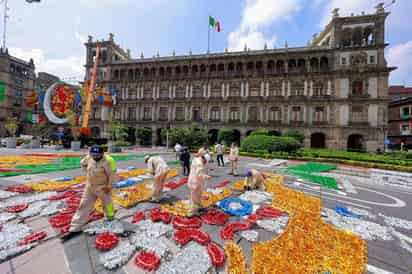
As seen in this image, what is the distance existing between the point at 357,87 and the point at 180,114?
27.1m

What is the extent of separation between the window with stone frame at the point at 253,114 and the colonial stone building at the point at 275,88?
0.16 meters

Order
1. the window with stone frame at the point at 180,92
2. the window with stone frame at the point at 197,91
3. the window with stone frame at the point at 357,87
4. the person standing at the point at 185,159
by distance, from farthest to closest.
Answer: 1. the window with stone frame at the point at 180,92
2. the window with stone frame at the point at 197,91
3. the window with stone frame at the point at 357,87
4. the person standing at the point at 185,159

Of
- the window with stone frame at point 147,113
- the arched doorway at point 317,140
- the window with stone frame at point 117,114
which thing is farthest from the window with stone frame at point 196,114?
the arched doorway at point 317,140

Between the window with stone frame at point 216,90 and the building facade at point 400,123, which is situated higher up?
the window with stone frame at point 216,90

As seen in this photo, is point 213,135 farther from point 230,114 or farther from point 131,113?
point 131,113

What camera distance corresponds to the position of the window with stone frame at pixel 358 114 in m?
24.1

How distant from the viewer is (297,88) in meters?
26.2

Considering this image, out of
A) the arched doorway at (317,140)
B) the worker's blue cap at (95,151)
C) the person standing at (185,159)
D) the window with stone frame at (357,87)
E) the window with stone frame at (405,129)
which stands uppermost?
the window with stone frame at (357,87)

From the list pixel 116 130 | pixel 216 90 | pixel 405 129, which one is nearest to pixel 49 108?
pixel 116 130

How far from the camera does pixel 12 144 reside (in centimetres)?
2030

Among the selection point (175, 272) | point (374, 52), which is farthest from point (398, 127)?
point (175, 272)

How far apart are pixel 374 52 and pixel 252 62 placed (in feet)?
54.1

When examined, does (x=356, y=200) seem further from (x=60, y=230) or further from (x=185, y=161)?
(x=60, y=230)

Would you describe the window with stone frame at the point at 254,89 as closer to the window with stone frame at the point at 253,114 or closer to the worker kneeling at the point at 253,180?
the window with stone frame at the point at 253,114
